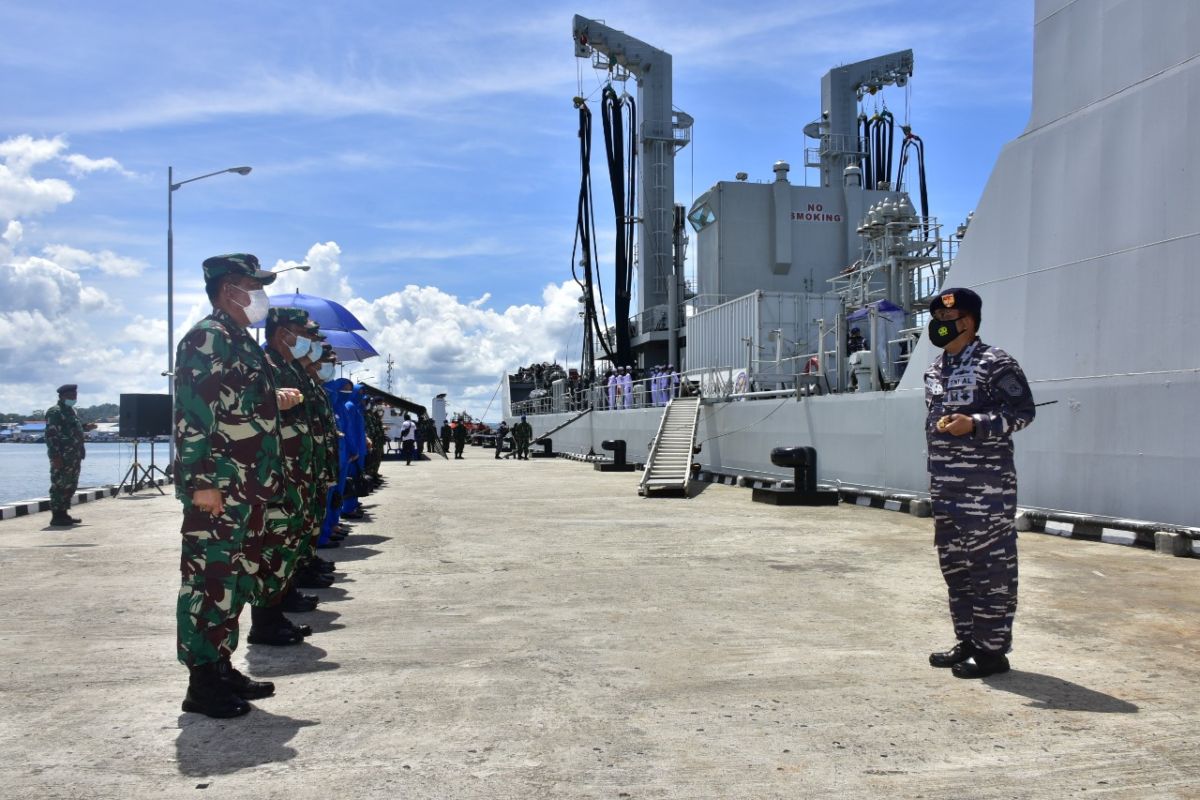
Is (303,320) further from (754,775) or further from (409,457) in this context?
(409,457)

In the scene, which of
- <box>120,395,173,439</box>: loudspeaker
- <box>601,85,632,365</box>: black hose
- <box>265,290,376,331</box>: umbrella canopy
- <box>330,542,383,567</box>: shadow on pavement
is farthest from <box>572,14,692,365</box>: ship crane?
<box>330,542,383,567</box>: shadow on pavement

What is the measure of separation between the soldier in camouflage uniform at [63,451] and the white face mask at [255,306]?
8.40 meters

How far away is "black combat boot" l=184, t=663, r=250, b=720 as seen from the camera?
342 centimetres

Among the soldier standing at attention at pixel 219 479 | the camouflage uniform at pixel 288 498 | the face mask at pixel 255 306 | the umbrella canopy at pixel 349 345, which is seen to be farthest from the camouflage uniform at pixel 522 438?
the soldier standing at attention at pixel 219 479

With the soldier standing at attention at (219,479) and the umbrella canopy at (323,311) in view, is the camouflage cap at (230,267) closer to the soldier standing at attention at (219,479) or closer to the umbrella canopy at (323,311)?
the soldier standing at attention at (219,479)

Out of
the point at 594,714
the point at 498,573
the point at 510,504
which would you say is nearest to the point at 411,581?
the point at 498,573

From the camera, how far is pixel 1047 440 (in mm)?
8969

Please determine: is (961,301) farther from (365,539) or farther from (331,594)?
(365,539)

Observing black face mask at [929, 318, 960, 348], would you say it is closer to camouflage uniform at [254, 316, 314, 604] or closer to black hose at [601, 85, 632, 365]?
camouflage uniform at [254, 316, 314, 604]

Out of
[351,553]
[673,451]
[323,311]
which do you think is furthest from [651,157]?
[351,553]

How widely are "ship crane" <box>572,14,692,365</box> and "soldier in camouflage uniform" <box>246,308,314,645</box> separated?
27239mm

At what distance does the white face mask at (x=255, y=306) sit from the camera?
380cm

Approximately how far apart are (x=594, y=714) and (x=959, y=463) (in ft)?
6.23

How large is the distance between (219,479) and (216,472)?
0.10 ft
